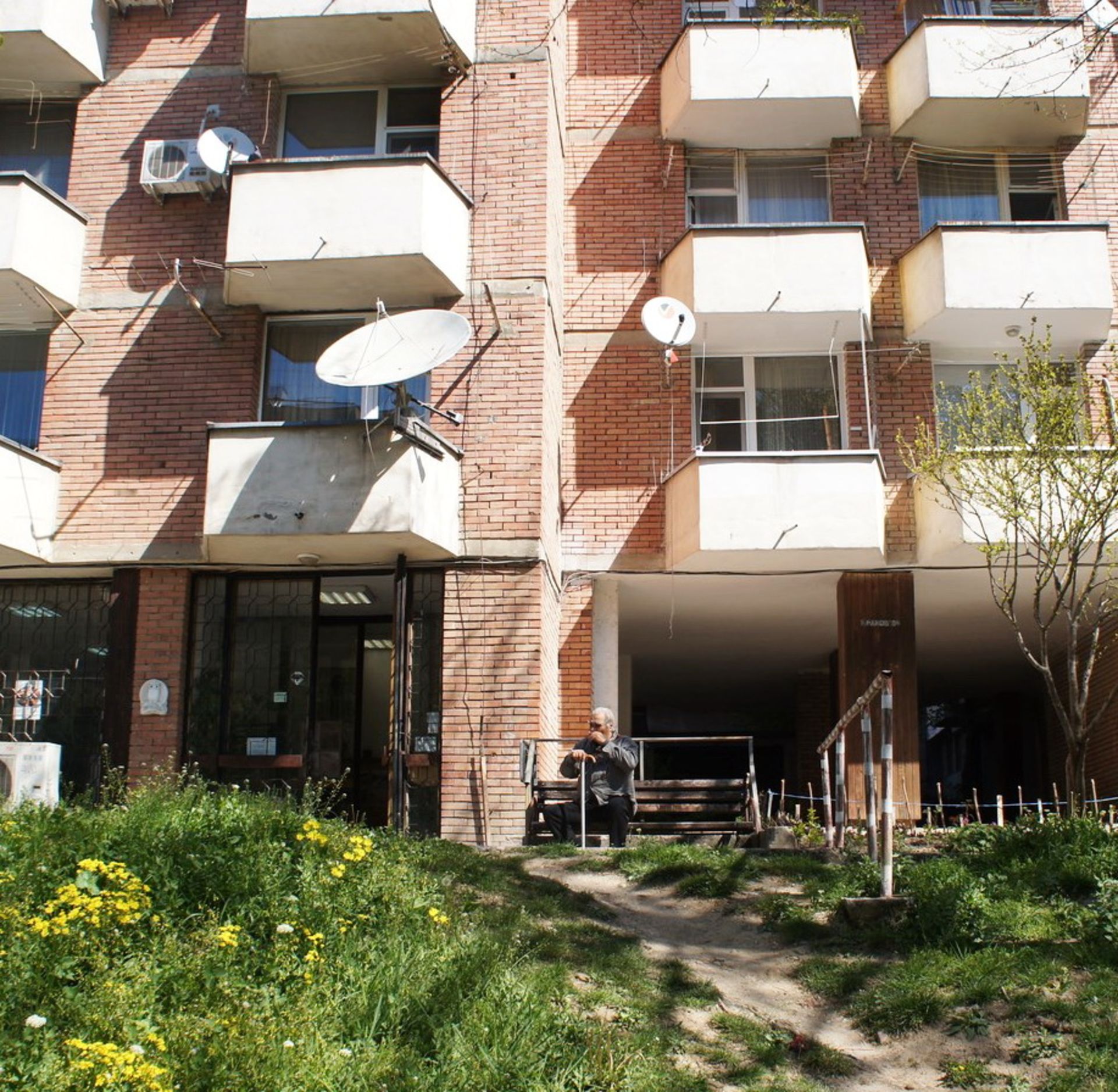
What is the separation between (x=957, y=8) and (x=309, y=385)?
981cm

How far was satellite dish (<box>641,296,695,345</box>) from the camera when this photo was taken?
15656 millimetres

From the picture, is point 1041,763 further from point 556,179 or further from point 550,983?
point 550,983

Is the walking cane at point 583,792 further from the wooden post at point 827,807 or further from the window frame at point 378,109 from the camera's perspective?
the window frame at point 378,109

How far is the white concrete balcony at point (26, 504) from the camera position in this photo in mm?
14312

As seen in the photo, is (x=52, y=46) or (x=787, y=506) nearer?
(x=787, y=506)

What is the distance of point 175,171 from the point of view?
50.6 ft

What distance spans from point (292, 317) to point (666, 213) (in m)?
4.73

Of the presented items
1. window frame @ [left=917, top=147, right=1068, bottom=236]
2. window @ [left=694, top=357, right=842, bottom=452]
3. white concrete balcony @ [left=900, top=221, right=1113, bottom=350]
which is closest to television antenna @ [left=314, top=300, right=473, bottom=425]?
window @ [left=694, top=357, right=842, bottom=452]

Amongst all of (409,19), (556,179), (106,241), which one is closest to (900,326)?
(556,179)

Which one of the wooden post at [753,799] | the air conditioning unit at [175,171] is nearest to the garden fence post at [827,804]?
the wooden post at [753,799]

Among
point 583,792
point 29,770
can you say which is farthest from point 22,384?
point 583,792

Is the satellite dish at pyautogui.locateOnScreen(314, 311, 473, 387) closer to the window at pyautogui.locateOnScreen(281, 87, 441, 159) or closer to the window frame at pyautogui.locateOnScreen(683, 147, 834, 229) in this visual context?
the window at pyautogui.locateOnScreen(281, 87, 441, 159)

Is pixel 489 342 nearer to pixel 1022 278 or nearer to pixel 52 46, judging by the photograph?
pixel 52 46

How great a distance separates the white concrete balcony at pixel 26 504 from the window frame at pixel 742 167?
8.04 meters
